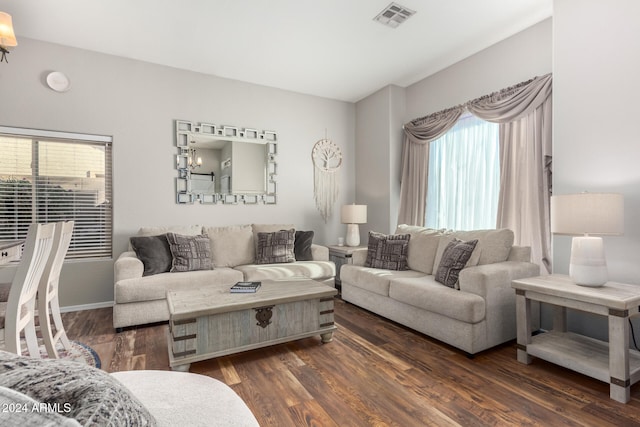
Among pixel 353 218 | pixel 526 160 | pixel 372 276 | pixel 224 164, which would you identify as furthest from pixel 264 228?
pixel 526 160

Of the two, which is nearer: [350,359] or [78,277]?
[350,359]

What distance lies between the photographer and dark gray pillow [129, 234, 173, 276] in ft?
10.4

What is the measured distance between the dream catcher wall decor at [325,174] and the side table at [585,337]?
3.04 meters

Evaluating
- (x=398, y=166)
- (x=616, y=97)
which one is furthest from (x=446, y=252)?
(x=398, y=166)

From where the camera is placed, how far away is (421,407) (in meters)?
1.75

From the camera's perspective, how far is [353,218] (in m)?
4.46

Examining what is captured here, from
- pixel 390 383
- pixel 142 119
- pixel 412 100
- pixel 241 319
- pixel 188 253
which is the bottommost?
pixel 390 383

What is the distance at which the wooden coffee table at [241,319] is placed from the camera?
2.09 metres

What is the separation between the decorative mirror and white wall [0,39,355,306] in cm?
10

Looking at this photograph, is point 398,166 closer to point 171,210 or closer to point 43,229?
point 171,210

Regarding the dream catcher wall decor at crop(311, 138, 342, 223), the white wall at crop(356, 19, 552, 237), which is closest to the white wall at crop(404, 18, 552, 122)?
the white wall at crop(356, 19, 552, 237)

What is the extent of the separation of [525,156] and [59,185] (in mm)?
4767

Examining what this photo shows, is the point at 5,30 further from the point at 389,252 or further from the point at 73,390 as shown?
the point at 389,252

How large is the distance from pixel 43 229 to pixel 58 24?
2.54m
